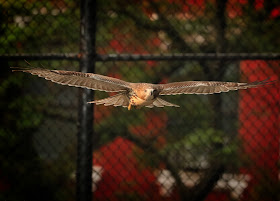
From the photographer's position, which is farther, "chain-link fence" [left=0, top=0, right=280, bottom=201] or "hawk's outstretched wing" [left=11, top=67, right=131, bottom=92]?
"chain-link fence" [left=0, top=0, right=280, bottom=201]

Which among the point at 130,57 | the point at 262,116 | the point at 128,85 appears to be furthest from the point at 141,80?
the point at 128,85

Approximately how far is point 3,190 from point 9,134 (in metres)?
0.33

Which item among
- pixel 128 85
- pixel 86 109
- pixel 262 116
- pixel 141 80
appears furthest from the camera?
pixel 262 116

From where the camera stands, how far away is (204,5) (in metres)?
1.59

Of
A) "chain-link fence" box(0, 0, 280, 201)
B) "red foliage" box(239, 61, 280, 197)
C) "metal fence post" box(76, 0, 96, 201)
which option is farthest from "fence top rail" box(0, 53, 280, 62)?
"red foliage" box(239, 61, 280, 197)

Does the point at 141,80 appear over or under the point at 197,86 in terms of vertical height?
over

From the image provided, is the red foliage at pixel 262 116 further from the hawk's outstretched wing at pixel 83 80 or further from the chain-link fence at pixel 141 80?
the hawk's outstretched wing at pixel 83 80

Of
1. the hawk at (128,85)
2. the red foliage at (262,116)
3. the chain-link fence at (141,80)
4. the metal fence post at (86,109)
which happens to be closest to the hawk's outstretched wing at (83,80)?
the hawk at (128,85)

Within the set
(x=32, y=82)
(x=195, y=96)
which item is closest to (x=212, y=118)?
(x=195, y=96)

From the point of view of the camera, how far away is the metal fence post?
0.93 metres

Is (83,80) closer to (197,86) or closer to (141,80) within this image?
(197,86)

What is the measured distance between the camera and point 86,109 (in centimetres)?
94

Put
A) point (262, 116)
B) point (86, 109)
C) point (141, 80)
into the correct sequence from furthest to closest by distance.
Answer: point (262, 116)
point (141, 80)
point (86, 109)

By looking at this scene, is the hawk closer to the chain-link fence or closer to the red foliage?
the chain-link fence
